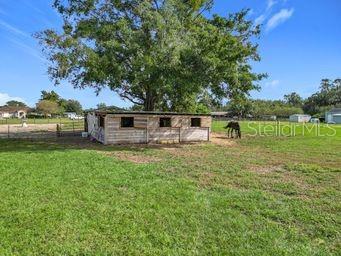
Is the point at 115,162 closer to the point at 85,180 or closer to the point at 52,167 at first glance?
the point at 52,167

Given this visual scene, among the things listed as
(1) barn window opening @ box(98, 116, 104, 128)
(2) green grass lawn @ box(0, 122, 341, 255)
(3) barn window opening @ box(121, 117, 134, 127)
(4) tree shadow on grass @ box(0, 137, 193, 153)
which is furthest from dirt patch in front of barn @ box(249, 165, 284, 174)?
(1) barn window opening @ box(98, 116, 104, 128)

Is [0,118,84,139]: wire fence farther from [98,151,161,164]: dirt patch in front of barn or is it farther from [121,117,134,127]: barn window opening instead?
[98,151,161,164]: dirt patch in front of barn

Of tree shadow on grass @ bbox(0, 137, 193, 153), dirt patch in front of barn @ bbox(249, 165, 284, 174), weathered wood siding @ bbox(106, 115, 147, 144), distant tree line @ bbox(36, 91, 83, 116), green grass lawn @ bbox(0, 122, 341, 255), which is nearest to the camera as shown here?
green grass lawn @ bbox(0, 122, 341, 255)

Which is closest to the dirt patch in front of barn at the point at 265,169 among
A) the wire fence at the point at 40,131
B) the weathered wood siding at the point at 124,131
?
the weathered wood siding at the point at 124,131

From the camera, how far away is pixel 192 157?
46.0 ft

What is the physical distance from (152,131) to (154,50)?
4.81 metres

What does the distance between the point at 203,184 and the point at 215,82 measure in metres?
11.1

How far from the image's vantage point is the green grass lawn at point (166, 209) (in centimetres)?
489

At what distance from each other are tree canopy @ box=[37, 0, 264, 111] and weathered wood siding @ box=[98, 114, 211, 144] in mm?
2025

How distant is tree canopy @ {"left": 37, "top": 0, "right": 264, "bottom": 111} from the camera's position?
18.2 m

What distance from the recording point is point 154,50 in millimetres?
18844

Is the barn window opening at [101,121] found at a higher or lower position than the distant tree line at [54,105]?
lower

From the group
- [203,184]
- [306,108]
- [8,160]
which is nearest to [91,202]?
[203,184]

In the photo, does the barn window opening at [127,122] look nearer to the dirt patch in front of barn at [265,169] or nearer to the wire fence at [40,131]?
the wire fence at [40,131]
